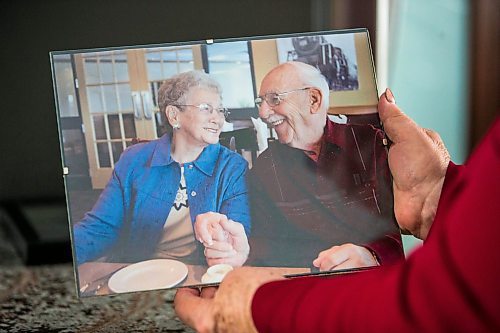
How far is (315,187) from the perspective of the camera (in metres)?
0.97

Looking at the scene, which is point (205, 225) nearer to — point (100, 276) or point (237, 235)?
point (237, 235)

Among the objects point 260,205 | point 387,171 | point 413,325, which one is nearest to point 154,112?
point 260,205

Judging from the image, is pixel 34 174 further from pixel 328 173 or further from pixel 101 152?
pixel 328 173

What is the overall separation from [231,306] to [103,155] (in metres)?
0.33

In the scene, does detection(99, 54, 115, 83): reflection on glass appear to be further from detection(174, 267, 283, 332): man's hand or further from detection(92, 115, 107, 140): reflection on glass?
detection(174, 267, 283, 332): man's hand

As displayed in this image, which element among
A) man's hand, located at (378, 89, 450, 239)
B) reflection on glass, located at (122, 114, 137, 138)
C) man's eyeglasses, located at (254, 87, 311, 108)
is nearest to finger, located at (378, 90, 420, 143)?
man's hand, located at (378, 89, 450, 239)

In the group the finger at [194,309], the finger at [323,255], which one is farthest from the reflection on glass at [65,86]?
the finger at [323,255]

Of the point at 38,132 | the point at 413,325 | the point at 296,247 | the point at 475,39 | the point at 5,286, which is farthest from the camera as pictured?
the point at 475,39

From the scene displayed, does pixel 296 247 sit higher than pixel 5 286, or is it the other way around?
pixel 296 247

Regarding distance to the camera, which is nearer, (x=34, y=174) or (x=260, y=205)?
(x=260, y=205)

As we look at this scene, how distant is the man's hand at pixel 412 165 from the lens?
3.24 feet

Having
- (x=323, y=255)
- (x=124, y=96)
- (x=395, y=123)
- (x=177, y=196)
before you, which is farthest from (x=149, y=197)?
(x=395, y=123)

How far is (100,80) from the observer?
97 centimetres

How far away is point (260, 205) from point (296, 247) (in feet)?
0.26
